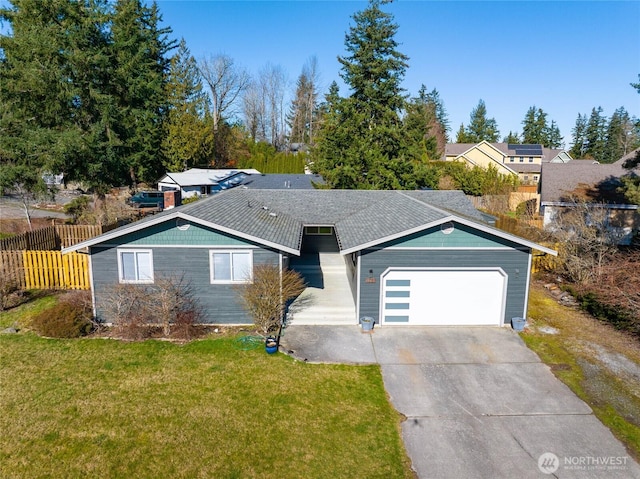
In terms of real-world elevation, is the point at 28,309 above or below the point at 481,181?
below

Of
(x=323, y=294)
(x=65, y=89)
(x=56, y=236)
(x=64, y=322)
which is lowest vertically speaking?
(x=323, y=294)

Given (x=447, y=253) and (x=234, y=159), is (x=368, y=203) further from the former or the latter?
(x=234, y=159)

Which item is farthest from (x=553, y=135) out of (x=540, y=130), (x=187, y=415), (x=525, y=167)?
(x=187, y=415)

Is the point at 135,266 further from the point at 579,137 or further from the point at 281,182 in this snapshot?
the point at 579,137

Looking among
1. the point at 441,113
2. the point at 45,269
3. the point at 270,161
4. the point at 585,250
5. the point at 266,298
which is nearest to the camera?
the point at 266,298

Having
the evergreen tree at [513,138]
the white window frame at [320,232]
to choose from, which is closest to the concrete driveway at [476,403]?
the white window frame at [320,232]

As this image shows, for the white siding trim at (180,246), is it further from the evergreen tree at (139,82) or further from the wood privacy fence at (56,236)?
the evergreen tree at (139,82)
